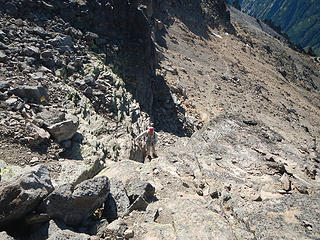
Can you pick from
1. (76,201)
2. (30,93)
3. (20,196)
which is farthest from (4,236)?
(30,93)

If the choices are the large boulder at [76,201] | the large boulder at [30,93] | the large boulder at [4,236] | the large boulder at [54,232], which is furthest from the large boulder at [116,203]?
the large boulder at [30,93]

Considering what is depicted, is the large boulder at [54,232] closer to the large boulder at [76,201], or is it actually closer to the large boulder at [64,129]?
the large boulder at [76,201]

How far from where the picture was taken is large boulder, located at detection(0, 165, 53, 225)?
4426 millimetres

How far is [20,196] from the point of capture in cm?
451

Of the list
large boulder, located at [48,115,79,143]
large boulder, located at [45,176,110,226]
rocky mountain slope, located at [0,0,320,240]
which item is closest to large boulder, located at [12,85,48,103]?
rocky mountain slope, located at [0,0,320,240]

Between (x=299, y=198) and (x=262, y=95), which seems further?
(x=262, y=95)

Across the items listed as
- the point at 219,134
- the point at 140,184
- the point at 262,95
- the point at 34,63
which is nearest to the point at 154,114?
the point at 219,134

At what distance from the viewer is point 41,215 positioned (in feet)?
15.5

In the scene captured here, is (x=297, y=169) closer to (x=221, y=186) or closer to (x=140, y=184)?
(x=221, y=186)

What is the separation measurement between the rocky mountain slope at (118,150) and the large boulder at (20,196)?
0.07ft

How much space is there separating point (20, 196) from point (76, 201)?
1.08 meters

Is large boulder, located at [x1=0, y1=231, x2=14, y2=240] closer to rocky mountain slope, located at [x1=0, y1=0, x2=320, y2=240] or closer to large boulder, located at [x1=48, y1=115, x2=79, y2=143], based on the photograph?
rocky mountain slope, located at [x1=0, y1=0, x2=320, y2=240]

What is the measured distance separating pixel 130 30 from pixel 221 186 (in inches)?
543

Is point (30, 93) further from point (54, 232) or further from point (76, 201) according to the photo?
point (54, 232)
